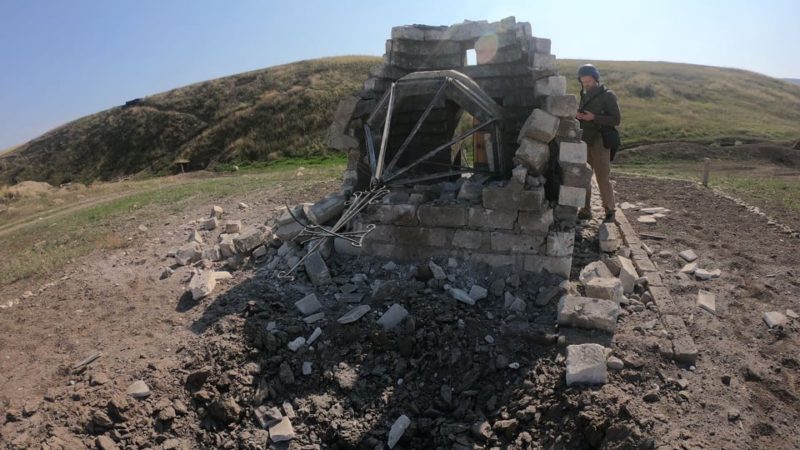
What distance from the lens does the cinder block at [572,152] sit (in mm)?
6715

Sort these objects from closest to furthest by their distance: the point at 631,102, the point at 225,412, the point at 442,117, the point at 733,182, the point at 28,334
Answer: the point at 225,412, the point at 28,334, the point at 442,117, the point at 733,182, the point at 631,102

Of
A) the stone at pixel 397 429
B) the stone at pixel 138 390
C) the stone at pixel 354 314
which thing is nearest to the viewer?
the stone at pixel 397 429

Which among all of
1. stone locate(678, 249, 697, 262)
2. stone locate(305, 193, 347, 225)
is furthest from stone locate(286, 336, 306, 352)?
stone locate(678, 249, 697, 262)

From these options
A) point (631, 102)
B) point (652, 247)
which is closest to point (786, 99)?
point (631, 102)

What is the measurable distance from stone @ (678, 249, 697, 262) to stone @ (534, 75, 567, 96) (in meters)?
3.11

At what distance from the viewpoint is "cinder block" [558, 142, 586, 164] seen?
6715 mm

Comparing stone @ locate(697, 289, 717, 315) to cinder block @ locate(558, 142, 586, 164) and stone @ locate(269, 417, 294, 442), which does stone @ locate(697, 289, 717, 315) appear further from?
stone @ locate(269, 417, 294, 442)

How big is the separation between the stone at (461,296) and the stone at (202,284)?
10.7ft

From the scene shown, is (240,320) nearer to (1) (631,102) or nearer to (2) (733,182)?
(2) (733,182)

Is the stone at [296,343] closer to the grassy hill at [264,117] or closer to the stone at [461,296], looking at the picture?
the stone at [461,296]

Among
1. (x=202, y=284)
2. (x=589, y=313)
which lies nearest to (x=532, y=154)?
(x=589, y=313)

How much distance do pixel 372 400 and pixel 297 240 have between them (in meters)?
2.98

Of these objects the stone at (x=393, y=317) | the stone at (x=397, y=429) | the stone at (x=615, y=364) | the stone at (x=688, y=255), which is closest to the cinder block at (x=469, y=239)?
the stone at (x=393, y=317)

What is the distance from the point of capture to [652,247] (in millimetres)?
8117
